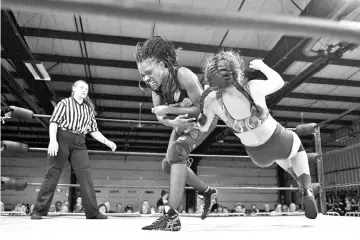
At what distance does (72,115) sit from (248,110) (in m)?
1.47

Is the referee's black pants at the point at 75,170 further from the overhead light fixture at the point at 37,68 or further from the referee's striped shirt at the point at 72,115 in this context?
the overhead light fixture at the point at 37,68

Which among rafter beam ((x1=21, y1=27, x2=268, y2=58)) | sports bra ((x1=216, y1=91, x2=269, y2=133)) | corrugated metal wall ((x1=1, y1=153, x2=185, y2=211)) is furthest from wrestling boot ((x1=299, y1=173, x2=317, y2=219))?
corrugated metal wall ((x1=1, y1=153, x2=185, y2=211))

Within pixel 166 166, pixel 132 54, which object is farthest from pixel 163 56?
pixel 132 54

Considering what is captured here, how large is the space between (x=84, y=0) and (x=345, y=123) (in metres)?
12.0

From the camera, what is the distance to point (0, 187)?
246cm

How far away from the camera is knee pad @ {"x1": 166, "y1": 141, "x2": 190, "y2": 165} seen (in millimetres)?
1506

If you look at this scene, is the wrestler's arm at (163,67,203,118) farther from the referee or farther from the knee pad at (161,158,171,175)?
the referee

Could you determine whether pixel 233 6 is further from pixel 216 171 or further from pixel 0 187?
pixel 216 171

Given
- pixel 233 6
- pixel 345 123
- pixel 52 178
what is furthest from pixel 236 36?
pixel 345 123

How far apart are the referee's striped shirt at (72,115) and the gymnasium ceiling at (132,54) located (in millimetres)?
1718

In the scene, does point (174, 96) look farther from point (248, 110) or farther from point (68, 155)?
point (68, 155)

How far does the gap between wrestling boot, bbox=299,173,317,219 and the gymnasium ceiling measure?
2.86 meters

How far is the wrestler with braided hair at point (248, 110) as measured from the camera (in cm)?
143

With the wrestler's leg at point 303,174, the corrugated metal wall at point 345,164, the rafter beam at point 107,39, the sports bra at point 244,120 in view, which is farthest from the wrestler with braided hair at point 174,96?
the corrugated metal wall at point 345,164
